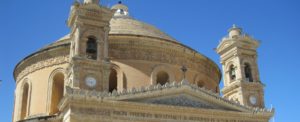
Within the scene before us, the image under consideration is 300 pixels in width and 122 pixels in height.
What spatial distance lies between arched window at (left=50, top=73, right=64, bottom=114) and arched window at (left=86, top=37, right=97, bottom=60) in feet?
16.4

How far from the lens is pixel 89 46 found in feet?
80.4

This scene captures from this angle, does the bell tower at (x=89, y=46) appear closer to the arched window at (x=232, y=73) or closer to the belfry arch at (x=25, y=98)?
the belfry arch at (x=25, y=98)

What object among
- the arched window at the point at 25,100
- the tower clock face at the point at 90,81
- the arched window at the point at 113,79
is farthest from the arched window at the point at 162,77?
the arched window at the point at 25,100

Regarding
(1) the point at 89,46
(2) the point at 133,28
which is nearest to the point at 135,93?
(1) the point at 89,46

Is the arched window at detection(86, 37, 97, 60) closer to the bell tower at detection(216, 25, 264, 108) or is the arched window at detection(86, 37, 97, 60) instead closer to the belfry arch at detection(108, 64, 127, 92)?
the belfry arch at detection(108, 64, 127, 92)


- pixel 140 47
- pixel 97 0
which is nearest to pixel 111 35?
pixel 140 47

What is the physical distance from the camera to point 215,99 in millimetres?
24250

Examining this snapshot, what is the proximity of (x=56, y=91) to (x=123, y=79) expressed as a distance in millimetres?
4293

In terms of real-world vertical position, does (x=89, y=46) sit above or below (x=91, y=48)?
above

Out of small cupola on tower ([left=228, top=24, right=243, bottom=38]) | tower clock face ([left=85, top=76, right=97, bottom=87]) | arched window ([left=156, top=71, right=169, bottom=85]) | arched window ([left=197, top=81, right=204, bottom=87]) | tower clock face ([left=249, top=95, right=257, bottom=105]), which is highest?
small cupola on tower ([left=228, top=24, right=243, bottom=38])

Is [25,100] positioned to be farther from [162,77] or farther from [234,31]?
[234,31]

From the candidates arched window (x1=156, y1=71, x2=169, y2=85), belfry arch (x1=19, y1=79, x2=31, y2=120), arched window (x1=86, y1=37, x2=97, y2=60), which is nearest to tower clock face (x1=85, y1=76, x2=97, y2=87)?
arched window (x1=86, y1=37, x2=97, y2=60)

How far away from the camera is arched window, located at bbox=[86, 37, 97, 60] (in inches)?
954

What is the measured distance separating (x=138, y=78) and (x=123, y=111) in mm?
6095
